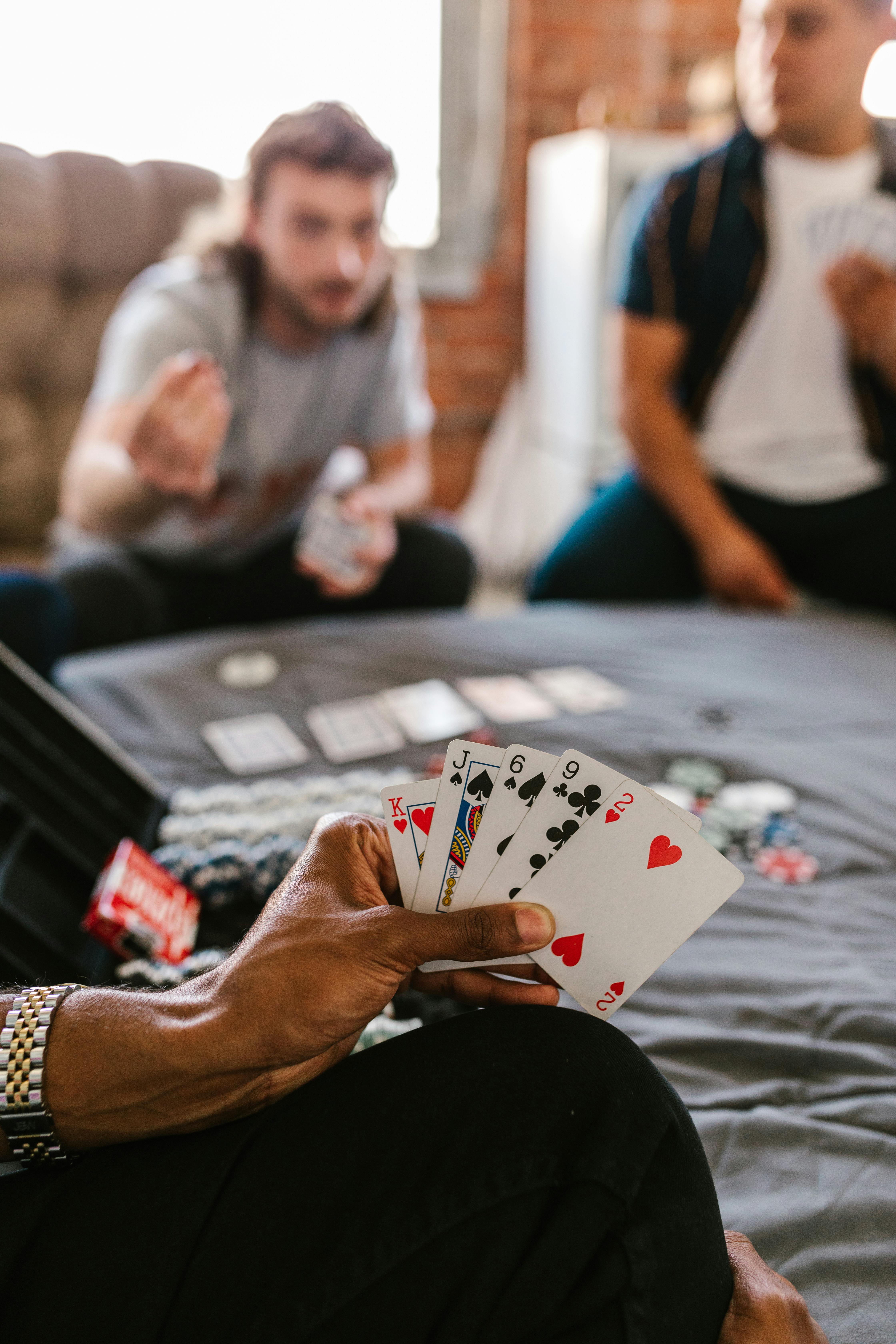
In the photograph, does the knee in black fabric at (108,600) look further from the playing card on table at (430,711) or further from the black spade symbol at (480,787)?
the black spade symbol at (480,787)

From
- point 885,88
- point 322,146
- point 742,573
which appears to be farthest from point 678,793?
point 885,88

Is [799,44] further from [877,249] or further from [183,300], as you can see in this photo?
[183,300]

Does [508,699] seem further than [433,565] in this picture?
No

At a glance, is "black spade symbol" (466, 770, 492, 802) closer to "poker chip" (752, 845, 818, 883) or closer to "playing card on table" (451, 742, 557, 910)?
"playing card on table" (451, 742, 557, 910)

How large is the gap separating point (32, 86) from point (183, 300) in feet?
4.48

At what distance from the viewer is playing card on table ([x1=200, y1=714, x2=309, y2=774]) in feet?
4.32

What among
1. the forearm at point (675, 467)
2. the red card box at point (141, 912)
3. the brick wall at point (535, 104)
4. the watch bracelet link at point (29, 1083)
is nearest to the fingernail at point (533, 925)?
the watch bracelet link at point (29, 1083)

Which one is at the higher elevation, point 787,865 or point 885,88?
point 885,88

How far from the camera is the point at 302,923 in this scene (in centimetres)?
58

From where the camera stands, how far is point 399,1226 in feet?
1.76

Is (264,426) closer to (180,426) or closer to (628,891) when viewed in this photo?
(180,426)

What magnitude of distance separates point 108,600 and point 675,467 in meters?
1.22

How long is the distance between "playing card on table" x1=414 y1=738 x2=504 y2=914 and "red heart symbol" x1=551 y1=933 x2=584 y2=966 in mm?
77

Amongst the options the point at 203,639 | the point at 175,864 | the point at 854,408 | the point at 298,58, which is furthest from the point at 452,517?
the point at 175,864
